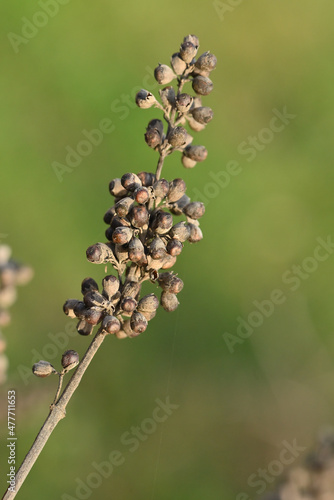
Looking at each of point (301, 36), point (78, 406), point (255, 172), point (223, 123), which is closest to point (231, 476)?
point (78, 406)

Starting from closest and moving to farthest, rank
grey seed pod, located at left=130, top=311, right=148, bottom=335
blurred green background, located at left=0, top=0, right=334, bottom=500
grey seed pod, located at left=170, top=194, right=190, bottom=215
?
grey seed pod, located at left=130, top=311, right=148, bottom=335
grey seed pod, located at left=170, top=194, right=190, bottom=215
blurred green background, located at left=0, top=0, right=334, bottom=500

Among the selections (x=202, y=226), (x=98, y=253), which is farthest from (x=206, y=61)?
(x=202, y=226)

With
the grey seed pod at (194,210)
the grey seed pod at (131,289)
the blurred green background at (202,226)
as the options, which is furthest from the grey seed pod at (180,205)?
the blurred green background at (202,226)

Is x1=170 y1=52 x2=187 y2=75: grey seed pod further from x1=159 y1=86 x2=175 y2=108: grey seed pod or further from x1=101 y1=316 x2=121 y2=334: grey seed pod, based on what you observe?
x1=101 y1=316 x2=121 y2=334: grey seed pod

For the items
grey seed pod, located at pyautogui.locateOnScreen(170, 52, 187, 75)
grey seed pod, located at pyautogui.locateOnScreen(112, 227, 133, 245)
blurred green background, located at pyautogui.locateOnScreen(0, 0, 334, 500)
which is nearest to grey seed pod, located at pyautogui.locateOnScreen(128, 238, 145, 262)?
grey seed pod, located at pyautogui.locateOnScreen(112, 227, 133, 245)

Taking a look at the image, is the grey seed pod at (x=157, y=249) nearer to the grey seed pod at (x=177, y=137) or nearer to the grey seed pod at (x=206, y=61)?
the grey seed pod at (x=177, y=137)

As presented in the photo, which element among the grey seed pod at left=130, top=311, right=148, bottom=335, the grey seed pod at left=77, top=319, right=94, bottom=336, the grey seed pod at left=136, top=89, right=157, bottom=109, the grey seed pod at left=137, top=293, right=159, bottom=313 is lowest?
the grey seed pod at left=77, top=319, right=94, bottom=336
